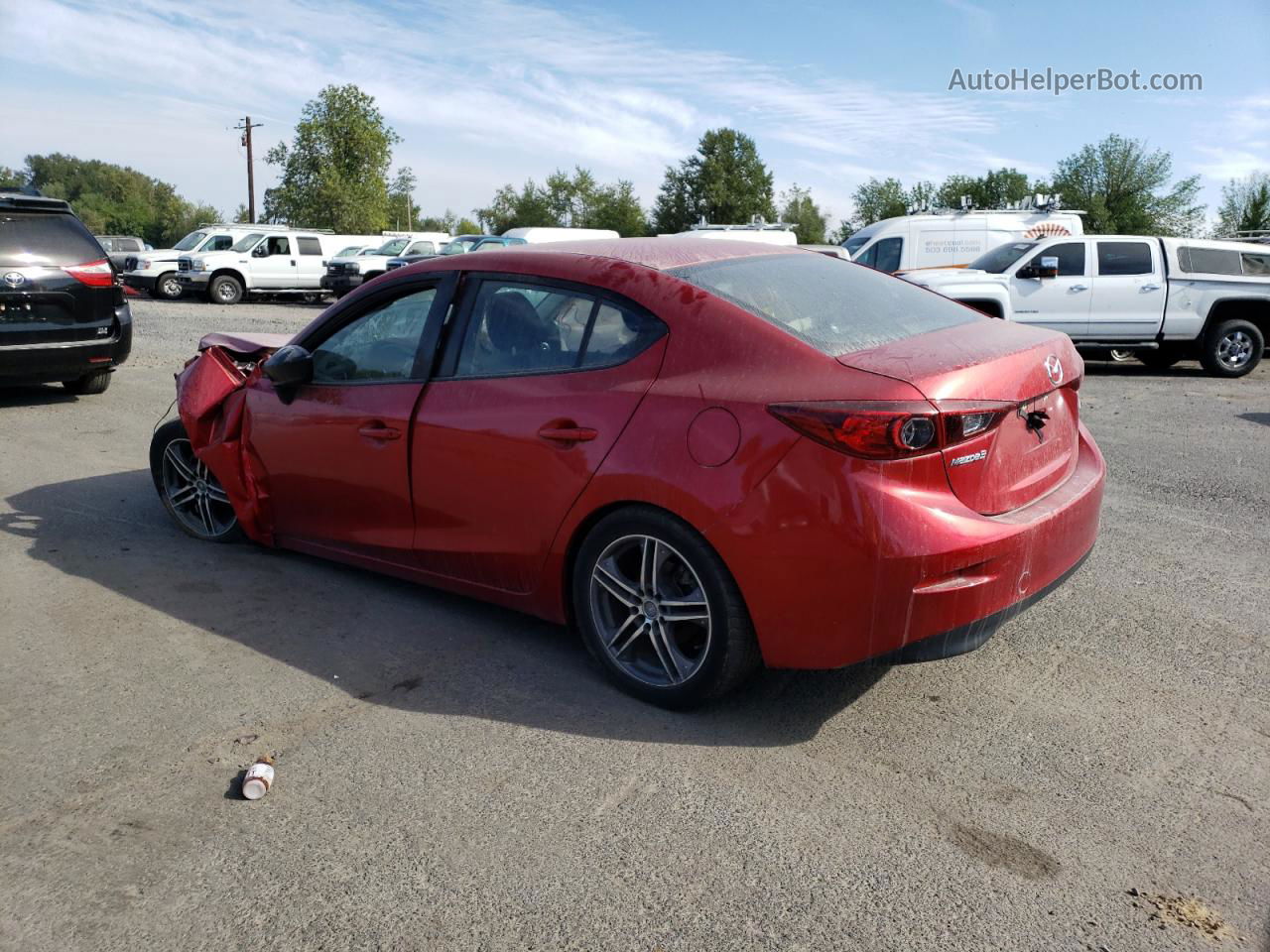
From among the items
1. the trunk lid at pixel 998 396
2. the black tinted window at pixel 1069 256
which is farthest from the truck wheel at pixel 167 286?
the trunk lid at pixel 998 396

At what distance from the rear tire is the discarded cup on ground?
27.3 ft

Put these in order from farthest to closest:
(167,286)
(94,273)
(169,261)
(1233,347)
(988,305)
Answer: (167,286) → (169,261) → (1233,347) → (988,305) → (94,273)

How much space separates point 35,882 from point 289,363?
2.52 metres

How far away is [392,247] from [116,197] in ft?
346


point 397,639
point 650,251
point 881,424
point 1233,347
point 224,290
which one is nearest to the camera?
point 881,424

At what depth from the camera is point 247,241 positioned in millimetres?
28062

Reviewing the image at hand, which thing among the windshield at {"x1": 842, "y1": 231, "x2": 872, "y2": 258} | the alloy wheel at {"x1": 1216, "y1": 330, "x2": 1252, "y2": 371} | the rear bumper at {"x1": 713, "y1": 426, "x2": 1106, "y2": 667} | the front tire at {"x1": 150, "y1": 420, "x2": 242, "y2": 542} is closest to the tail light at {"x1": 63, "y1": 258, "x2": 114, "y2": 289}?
the front tire at {"x1": 150, "y1": 420, "x2": 242, "y2": 542}

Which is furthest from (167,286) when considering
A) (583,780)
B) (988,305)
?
(583,780)

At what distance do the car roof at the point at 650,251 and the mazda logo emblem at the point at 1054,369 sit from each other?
1.13m

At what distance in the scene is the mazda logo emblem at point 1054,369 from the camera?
370cm

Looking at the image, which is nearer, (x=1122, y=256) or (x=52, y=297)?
(x=52, y=297)

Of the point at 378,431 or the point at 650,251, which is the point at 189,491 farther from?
the point at 650,251

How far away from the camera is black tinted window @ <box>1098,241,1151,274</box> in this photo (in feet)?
47.8

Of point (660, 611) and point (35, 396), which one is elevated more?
point (660, 611)
